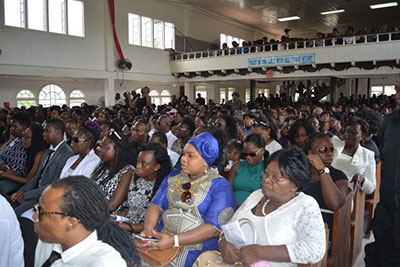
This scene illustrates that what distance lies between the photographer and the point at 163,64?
17.4 metres

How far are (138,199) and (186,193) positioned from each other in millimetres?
595

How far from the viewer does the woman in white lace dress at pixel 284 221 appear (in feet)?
5.52

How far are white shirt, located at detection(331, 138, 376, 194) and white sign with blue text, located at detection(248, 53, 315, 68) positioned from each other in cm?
1055

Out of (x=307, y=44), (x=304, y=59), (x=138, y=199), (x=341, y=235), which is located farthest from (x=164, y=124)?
(x=307, y=44)

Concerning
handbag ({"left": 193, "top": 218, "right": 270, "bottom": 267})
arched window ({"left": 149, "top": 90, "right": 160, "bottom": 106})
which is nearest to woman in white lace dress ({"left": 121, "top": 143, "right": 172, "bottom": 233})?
handbag ({"left": 193, "top": 218, "right": 270, "bottom": 267})

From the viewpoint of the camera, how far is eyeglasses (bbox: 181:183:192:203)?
218 cm

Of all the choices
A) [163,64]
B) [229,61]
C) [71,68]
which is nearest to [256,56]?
[229,61]

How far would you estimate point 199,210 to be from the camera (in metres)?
2.15

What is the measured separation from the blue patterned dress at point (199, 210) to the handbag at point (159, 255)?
16 cm

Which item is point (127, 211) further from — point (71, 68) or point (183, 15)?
point (183, 15)

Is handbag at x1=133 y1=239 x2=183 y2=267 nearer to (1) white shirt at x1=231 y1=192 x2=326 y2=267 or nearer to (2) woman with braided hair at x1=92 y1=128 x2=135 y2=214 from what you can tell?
(1) white shirt at x1=231 y1=192 x2=326 y2=267

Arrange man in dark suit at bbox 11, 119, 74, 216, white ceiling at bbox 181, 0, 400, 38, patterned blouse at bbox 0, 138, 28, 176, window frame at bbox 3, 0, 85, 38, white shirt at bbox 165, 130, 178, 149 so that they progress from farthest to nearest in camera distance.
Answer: white ceiling at bbox 181, 0, 400, 38, window frame at bbox 3, 0, 85, 38, white shirt at bbox 165, 130, 178, 149, patterned blouse at bbox 0, 138, 28, 176, man in dark suit at bbox 11, 119, 74, 216

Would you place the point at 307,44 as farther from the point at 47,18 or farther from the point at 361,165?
the point at 361,165

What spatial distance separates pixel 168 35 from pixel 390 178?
16.9 meters
